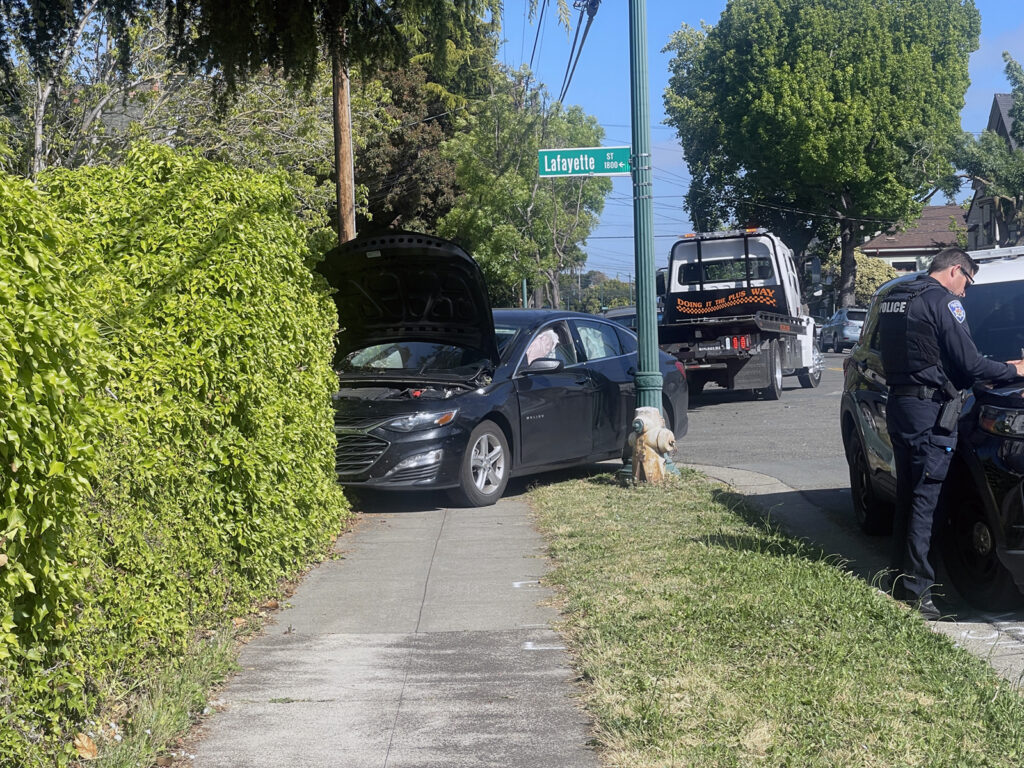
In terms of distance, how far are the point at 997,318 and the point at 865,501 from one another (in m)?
1.82

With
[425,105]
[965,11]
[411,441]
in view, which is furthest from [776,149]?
[411,441]

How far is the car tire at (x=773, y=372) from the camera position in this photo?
19609 millimetres

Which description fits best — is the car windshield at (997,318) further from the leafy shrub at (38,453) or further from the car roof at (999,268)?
the leafy shrub at (38,453)

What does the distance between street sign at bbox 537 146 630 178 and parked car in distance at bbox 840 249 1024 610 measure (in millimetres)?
3549

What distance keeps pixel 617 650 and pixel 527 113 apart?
37.7m

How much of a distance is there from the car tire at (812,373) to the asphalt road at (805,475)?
3.91ft

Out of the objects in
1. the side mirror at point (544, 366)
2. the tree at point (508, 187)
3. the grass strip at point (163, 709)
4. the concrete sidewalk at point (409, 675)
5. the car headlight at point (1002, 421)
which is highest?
the tree at point (508, 187)

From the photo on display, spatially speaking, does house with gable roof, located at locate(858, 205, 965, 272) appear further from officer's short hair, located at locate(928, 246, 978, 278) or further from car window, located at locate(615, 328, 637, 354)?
officer's short hair, located at locate(928, 246, 978, 278)

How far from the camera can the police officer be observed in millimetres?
6023

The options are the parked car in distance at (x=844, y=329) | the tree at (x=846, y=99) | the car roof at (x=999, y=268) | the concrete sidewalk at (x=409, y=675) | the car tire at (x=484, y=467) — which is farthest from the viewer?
the tree at (x=846, y=99)

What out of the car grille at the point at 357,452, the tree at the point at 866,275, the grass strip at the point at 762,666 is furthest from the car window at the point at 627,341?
the tree at the point at 866,275

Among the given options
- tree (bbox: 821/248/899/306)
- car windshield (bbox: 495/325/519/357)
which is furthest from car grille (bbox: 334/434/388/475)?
A: tree (bbox: 821/248/899/306)

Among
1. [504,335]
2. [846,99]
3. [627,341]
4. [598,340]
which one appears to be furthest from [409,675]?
[846,99]

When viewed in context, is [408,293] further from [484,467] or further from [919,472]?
[919,472]
